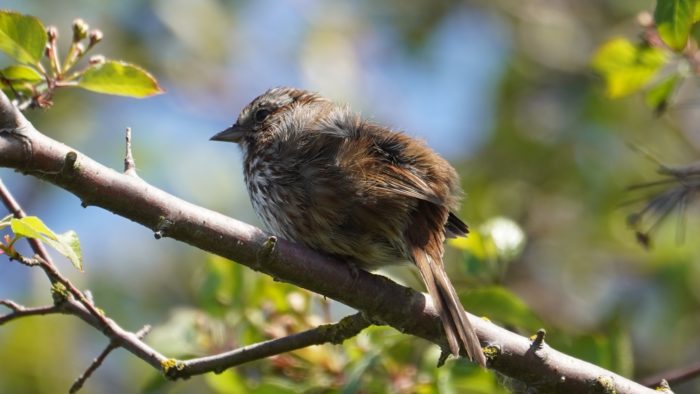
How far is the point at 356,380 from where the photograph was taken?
3.49 meters

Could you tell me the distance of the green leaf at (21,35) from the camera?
9.64 feet

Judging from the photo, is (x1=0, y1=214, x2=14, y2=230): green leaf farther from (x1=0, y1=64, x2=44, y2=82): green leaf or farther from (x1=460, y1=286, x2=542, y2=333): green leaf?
(x1=460, y1=286, x2=542, y2=333): green leaf

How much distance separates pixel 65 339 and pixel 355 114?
333 cm

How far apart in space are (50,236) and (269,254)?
0.68 metres

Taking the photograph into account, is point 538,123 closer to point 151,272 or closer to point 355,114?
point 151,272

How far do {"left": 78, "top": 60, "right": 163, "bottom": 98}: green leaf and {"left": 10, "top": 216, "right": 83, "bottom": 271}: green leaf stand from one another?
2.16 feet

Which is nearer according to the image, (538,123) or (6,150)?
(6,150)

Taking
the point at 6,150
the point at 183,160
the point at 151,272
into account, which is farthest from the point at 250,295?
the point at 151,272

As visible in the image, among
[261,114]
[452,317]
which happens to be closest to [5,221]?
[452,317]

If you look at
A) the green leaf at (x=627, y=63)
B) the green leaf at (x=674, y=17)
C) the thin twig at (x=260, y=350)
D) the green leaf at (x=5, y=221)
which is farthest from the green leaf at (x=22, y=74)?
the green leaf at (x=627, y=63)

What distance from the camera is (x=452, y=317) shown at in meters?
3.09

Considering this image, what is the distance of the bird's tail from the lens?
3.01 metres

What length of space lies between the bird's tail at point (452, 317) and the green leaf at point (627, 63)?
116cm

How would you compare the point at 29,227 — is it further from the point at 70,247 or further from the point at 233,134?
the point at 233,134
